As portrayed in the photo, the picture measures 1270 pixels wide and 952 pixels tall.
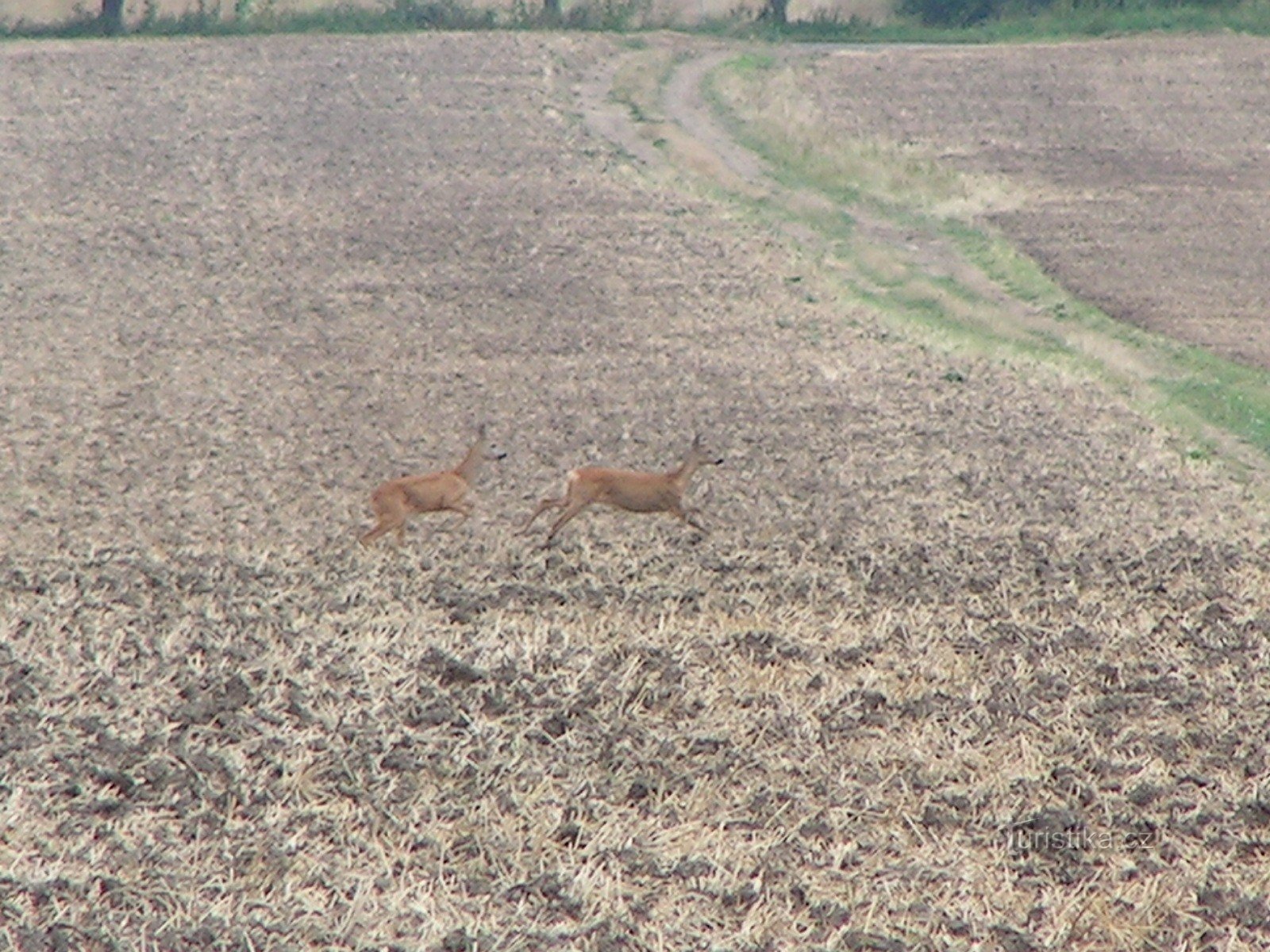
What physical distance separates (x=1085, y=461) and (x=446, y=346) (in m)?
6.88

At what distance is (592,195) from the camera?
92.6 feet

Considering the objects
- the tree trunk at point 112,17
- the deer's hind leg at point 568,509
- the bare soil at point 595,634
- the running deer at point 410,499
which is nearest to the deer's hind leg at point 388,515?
the running deer at point 410,499

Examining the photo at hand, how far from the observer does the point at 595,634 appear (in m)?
11.8

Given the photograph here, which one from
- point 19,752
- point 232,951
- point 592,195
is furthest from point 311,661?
point 592,195

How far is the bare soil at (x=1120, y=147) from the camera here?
84.0ft

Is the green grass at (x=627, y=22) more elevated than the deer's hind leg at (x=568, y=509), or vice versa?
the deer's hind leg at (x=568, y=509)

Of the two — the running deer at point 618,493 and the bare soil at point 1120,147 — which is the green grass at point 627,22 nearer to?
the bare soil at point 1120,147

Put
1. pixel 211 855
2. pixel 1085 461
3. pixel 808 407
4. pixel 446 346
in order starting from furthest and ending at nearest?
1. pixel 446 346
2. pixel 808 407
3. pixel 1085 461
4. pixel 211 855

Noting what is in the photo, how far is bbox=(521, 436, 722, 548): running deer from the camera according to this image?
44.5 feet

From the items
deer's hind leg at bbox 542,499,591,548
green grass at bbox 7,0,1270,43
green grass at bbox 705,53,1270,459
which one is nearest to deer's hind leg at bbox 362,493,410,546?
deer's hind leg at bbox 542,499,591,548

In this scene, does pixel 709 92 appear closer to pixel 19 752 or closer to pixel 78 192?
pixel 78 192

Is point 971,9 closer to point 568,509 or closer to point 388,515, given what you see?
point 568,509

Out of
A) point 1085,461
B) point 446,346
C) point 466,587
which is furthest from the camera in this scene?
point 446,346

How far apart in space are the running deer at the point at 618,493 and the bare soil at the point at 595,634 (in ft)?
1.04
